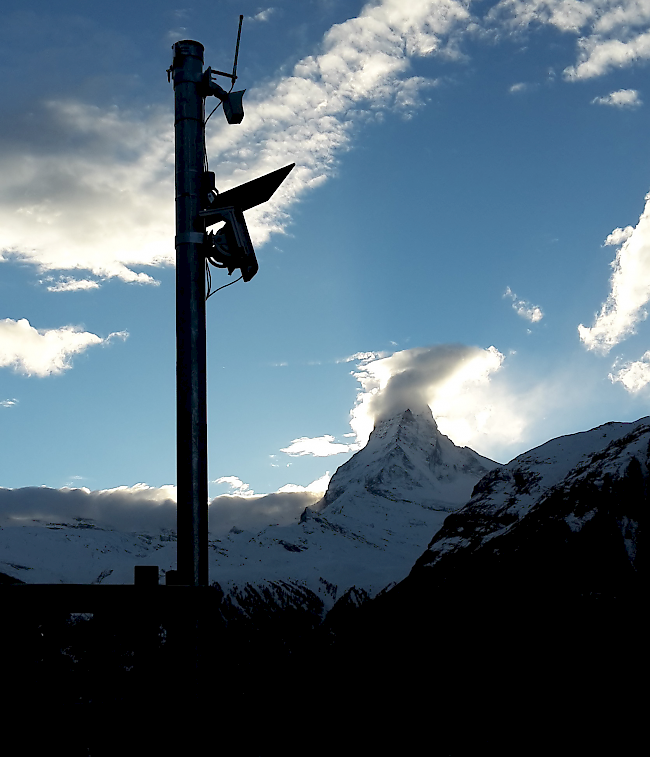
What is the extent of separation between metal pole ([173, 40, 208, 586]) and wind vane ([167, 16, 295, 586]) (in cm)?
1

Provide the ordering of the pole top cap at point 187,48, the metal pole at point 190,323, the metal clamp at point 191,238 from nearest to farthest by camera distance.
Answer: the metal pole at point 190,323
the metal clamp at point 191,238
the pole top cap at point 187,48

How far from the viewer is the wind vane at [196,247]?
10250 mm

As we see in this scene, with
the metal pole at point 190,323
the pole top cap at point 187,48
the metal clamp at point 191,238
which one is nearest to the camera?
the metal pole at point 190,323

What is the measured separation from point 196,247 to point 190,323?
1153 mm

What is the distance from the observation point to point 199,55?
1205cm

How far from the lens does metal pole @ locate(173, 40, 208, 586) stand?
10109mm

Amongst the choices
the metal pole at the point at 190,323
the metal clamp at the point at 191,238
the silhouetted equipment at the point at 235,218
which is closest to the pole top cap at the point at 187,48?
the metal pole at the point at 190,323

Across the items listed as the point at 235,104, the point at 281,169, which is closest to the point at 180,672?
the point at 281,169

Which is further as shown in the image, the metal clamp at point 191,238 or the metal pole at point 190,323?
the metal clamp at point 191,238

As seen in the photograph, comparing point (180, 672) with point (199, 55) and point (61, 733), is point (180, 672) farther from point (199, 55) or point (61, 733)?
point (199, 55)

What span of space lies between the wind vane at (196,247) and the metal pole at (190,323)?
0.01 meters

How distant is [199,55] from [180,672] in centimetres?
819

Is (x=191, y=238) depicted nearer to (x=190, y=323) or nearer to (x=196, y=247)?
(x=196, y=247)

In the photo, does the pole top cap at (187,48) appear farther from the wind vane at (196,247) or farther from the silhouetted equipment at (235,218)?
the silhouetted equipment at (235,218)
